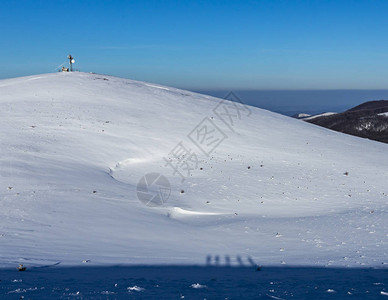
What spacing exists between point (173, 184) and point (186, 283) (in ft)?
40.0

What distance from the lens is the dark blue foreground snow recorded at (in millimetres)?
6684

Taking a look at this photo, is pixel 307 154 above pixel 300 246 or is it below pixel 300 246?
above

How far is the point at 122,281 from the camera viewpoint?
7.34 m

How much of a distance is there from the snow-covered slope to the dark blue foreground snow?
839 millimetres

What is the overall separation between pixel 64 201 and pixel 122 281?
713cm

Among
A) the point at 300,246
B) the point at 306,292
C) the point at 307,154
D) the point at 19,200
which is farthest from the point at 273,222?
the point at 307,154

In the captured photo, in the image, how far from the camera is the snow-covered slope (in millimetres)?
10375

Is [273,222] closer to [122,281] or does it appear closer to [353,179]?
[122,281]

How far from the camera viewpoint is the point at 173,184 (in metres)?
19.6

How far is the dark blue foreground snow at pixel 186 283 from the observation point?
668cm

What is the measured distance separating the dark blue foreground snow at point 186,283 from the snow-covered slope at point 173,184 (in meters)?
0.84

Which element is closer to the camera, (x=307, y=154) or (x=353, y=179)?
(x=353, y=179)

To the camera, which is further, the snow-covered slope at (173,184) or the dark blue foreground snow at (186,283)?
the snow-covered slope at (173,184)

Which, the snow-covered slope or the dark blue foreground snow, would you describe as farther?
the snow-covered slope
